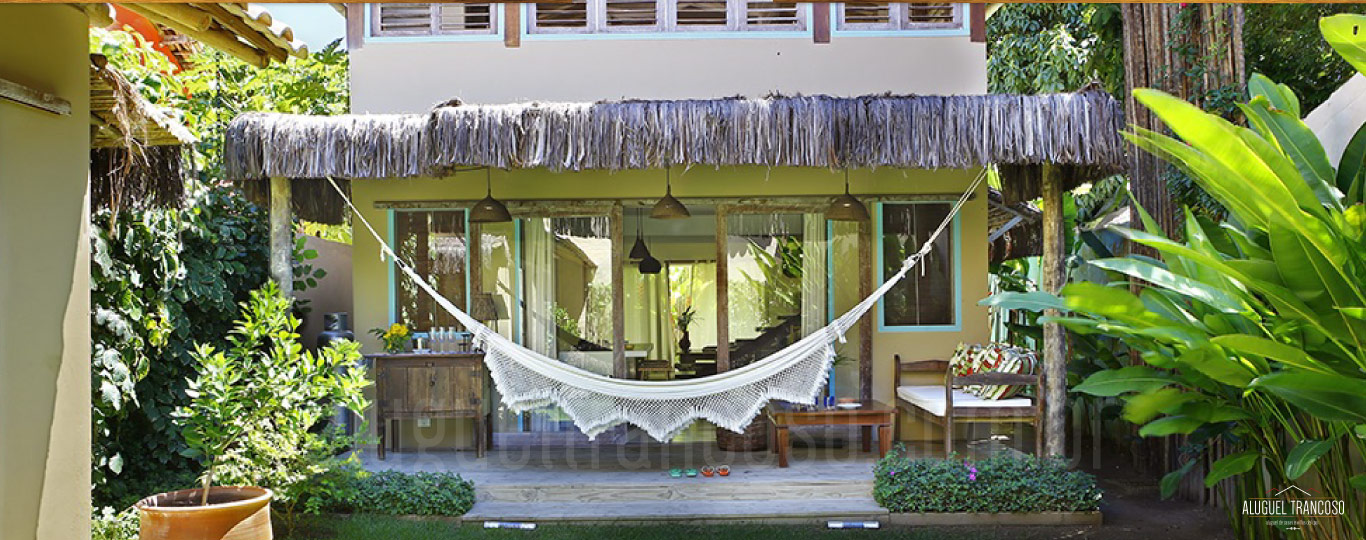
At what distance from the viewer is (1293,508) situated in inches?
175

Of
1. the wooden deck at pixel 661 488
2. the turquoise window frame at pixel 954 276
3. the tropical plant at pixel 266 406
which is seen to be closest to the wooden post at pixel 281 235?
the tropical plant at pixel 266 406

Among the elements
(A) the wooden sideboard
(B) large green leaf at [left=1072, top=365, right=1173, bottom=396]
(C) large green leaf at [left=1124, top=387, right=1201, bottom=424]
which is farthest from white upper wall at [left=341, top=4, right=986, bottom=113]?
(C) large green leaf at [left=1124, top=387, right=1201, bottom=424]

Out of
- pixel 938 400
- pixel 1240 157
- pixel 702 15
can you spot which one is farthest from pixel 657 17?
pixel 1240 157

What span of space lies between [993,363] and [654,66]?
2.81 m

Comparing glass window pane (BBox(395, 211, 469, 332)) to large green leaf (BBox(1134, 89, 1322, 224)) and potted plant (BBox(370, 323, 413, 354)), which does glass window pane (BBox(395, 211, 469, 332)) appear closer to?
potted plant (BBox(370, 323, 413, 354))

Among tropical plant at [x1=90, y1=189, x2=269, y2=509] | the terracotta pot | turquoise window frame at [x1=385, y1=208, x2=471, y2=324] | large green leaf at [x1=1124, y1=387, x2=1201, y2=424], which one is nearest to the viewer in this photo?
the terracotta pot

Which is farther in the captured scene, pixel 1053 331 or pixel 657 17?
pixel 657 17

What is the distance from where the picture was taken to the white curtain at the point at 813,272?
7129mm

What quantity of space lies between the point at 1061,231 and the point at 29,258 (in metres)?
4.54

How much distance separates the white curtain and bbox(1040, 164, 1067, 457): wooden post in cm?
176

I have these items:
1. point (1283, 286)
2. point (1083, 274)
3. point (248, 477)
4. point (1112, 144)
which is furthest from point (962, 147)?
point (248, 477)

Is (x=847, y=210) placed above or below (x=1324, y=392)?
above

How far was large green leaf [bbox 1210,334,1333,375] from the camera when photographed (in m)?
3.28

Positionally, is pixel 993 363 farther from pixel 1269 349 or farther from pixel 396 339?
pixel 396 339
